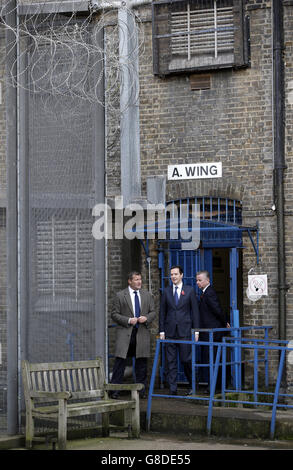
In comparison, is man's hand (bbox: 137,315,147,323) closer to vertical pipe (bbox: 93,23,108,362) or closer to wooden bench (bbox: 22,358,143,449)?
vertical pipe (bbox: 93,23,108,362)

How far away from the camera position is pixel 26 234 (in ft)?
31.7

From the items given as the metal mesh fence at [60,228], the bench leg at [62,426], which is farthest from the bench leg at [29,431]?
the metal mesh fence at [60,228]

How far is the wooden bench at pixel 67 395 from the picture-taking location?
901cm

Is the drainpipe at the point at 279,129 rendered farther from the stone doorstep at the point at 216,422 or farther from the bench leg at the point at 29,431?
the bench leg at the point at 29,431

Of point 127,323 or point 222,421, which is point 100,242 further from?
point 222,421

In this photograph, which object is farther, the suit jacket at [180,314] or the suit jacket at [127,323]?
the suit jacket at [180,314]

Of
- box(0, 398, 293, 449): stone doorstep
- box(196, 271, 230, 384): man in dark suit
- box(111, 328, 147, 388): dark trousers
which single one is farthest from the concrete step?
box(196, 271, 230, 384): man in dark suit

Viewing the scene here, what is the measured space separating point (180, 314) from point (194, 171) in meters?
2.52

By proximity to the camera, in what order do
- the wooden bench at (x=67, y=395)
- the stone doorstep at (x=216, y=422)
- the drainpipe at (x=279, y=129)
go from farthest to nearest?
the drainpipe at (x=279, y=129) < the stone doorstep at (x=216, y=422) < the wooden bench at (x=67, y=395)

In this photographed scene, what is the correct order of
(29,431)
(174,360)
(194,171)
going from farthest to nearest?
1. (194,171)
2. (174,360)
3. (29,431)

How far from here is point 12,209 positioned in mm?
9547

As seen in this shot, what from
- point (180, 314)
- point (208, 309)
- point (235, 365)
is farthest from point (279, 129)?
point (235, 365)

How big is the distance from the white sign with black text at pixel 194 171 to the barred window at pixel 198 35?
57.2 inches

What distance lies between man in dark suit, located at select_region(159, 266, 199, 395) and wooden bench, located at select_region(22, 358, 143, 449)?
7.38 ft
